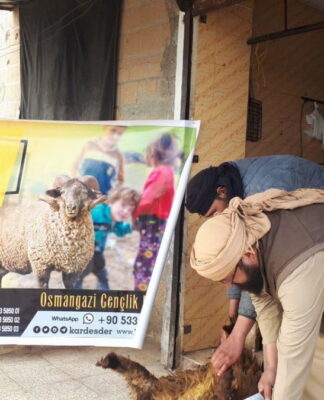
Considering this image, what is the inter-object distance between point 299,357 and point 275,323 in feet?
1.23

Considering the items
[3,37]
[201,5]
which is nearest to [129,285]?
[201,5]

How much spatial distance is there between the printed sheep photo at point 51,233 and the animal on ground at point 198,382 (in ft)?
2.20

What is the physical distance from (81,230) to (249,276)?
1086mm

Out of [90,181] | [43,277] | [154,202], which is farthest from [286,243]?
[43,277]

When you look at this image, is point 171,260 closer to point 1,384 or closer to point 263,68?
point 1,384

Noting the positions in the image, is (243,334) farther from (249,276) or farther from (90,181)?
(90,181)

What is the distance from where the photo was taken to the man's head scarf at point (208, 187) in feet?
8.30

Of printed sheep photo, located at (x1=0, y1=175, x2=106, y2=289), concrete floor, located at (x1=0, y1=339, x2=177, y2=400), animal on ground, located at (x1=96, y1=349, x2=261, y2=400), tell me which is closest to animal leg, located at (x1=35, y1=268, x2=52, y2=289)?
printed sheep photo, located at (x1=0, y1=175, x2=106, y2=289)

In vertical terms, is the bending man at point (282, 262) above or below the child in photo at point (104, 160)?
below

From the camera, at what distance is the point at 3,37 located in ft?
20.9

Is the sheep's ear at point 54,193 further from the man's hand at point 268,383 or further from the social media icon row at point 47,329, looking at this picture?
the man's hand at point 268,383

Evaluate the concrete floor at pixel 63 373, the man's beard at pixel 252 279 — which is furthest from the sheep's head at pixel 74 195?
the concrete floor at pixel 63 373

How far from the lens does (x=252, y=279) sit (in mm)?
1789

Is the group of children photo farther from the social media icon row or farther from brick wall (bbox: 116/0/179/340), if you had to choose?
brick wall (bbox: 116/0/179/340)
